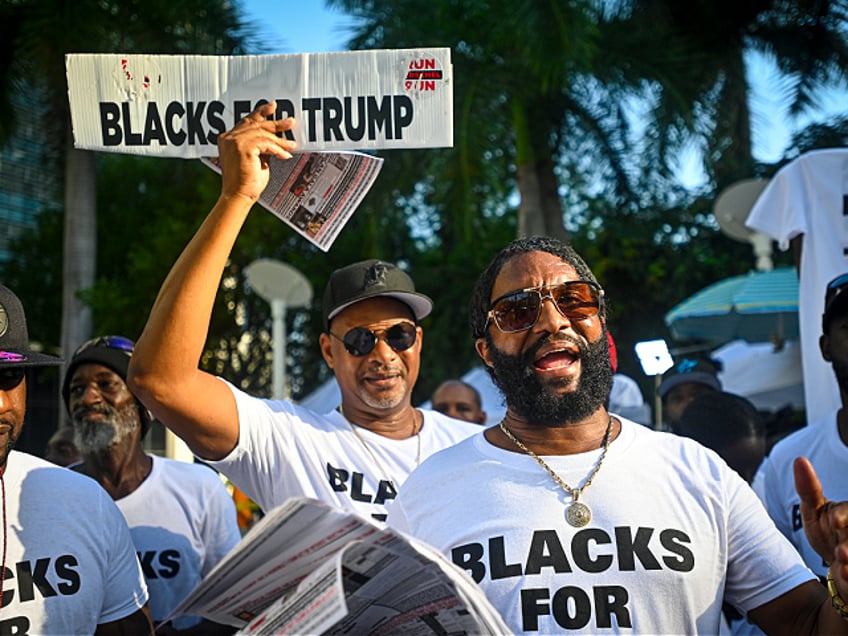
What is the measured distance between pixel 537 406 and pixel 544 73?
25.0ft

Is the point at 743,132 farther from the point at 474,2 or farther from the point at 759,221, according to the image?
the point at 759,221

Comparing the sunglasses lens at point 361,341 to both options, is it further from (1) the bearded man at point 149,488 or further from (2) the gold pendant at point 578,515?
(2) the gold pendant at point 578,515

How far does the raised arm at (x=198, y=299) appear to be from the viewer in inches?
94.0

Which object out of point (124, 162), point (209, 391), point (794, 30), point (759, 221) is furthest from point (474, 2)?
point (124, 162)

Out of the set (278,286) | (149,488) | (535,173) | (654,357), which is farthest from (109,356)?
(535,173)

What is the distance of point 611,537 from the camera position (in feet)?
7.13

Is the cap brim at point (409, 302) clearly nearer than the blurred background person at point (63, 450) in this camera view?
Yes

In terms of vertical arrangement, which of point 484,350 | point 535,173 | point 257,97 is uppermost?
point 535,173

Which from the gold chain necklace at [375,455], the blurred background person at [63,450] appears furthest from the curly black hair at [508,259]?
the blurred background person at [63,450]

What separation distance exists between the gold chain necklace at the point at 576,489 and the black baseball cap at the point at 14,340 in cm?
139

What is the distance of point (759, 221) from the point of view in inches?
199

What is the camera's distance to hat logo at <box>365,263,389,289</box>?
3510mm

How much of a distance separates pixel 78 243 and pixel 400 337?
1215 cm

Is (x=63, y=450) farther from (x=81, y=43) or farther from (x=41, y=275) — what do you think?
(x=41, y=275)
